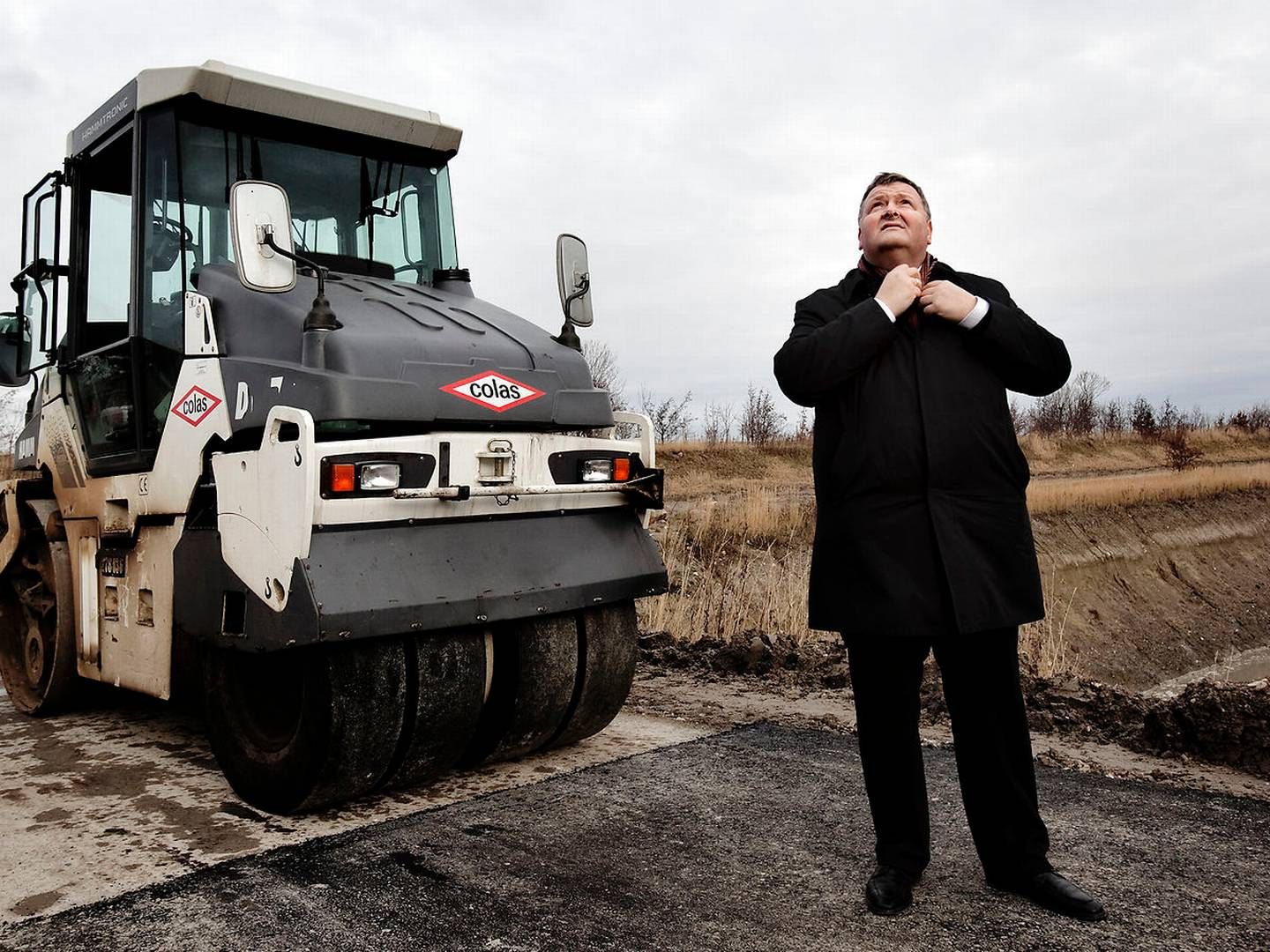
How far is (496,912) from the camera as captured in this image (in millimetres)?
3066

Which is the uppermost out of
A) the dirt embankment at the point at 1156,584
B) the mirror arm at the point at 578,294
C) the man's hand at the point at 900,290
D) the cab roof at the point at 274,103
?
the cab roof at the point at 274,103

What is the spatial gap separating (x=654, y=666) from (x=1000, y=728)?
13.3 feet

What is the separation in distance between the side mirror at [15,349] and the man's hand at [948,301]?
513cm

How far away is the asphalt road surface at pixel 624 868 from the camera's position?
2.91 metres

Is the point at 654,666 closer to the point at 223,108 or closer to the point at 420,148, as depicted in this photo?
the point at 420,148

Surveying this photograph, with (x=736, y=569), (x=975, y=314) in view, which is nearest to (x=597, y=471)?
(x=975, y=314)

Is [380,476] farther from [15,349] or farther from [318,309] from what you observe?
[15,349]

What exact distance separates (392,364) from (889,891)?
2.51m

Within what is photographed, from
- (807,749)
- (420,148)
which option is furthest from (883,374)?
(420,148)

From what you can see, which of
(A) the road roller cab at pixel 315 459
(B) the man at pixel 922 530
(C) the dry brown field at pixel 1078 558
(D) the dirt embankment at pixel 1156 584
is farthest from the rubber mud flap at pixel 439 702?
(D) the dirt embankment at pixel 1156 584

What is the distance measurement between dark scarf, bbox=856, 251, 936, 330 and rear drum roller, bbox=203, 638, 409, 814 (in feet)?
6.96

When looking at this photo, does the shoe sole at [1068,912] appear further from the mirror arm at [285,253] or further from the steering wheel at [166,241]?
the steering wheel at [166,241]

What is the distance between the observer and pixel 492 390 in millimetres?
4266

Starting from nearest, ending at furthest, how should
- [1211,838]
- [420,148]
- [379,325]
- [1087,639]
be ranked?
[1211,838]
[379,325]
[420,148]
[1087,639]
